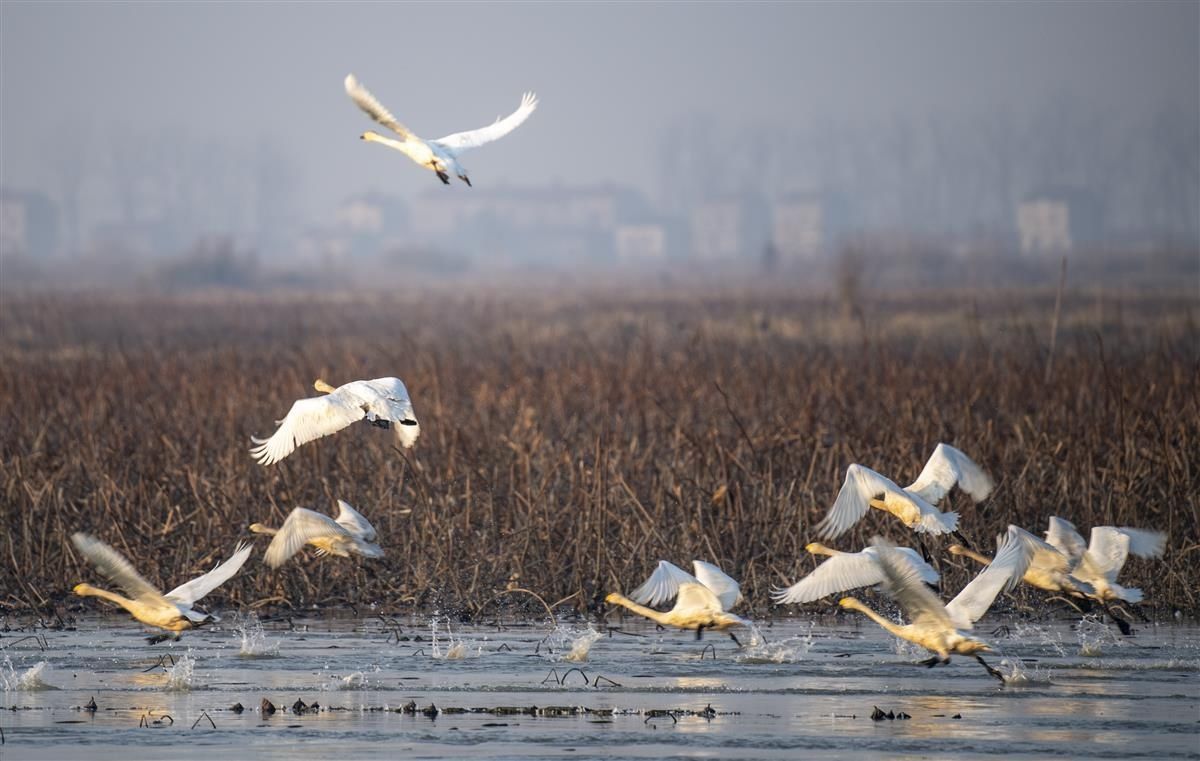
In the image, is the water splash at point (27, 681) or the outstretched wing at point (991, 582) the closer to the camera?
the outstretched wing at point (991, 582)

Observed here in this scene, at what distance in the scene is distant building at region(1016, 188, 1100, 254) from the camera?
11369 centimetres

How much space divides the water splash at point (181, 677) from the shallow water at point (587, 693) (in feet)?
0.04

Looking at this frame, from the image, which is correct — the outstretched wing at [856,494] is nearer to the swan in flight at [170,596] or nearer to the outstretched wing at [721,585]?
the outstretched wing at [721,585]

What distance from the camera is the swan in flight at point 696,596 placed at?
8039 millimetres

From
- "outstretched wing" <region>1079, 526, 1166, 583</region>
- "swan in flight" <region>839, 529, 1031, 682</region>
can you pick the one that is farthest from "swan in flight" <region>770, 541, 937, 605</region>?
"outstretched wing" <region>1079, 526, 1166, 583</region>

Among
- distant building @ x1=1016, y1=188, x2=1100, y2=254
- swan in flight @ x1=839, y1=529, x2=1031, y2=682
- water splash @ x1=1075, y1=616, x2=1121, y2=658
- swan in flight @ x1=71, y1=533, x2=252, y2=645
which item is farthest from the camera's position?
distant building @ x1=1016, y1=188, x2=1100, y2=254

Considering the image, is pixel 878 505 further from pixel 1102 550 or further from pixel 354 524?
pixel 354 524

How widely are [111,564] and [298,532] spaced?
4.28 ft

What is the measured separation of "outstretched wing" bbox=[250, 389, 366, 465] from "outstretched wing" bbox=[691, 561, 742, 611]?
1.91 metres

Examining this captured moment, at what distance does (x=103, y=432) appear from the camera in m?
13.2

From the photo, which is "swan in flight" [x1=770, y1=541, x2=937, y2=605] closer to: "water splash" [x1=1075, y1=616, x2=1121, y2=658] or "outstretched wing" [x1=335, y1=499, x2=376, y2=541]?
"water splash" [x1=1075, y1=616, x2=1121, y2=658]

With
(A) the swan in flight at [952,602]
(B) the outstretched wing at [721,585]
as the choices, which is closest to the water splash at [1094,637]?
(A) the swan in flight at [952,602]

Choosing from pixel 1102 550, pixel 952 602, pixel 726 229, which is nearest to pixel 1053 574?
pixel 1102 550

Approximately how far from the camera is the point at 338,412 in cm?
852
